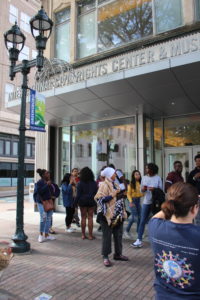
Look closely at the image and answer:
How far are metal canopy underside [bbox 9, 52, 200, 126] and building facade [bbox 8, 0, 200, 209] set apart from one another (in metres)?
0.02

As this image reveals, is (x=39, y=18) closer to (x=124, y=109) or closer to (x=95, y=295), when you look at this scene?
(x=124, y=109)

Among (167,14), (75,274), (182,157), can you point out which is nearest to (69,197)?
(75,274)

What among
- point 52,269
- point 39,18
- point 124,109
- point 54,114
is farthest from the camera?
point 54,114

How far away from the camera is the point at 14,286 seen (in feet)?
13.1

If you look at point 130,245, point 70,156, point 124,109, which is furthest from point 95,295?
point 70,156

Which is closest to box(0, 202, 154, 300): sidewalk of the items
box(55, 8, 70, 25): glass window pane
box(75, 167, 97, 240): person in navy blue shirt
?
box(75, 167, 97, 240): person in navy blue shirt

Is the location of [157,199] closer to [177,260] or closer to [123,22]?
[177,260]

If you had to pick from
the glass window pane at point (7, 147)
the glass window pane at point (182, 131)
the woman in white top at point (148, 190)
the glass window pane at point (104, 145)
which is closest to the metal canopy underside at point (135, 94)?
the glass window pane at point (182, 131)

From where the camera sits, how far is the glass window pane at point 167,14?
868 cm

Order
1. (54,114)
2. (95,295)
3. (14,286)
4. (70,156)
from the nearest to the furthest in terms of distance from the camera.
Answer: (95,295)
(14,286)
(54,114)
(70,156)

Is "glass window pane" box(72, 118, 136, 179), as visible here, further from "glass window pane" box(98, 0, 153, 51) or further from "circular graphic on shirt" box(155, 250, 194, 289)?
"circular graphic on shirt" box(155, 250, 194, 289)

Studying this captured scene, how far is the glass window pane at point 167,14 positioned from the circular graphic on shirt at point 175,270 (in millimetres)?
8642

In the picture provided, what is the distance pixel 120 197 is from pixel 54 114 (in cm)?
589

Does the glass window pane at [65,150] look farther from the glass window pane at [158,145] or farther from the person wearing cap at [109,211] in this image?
the person wearing cap at [109,211]
